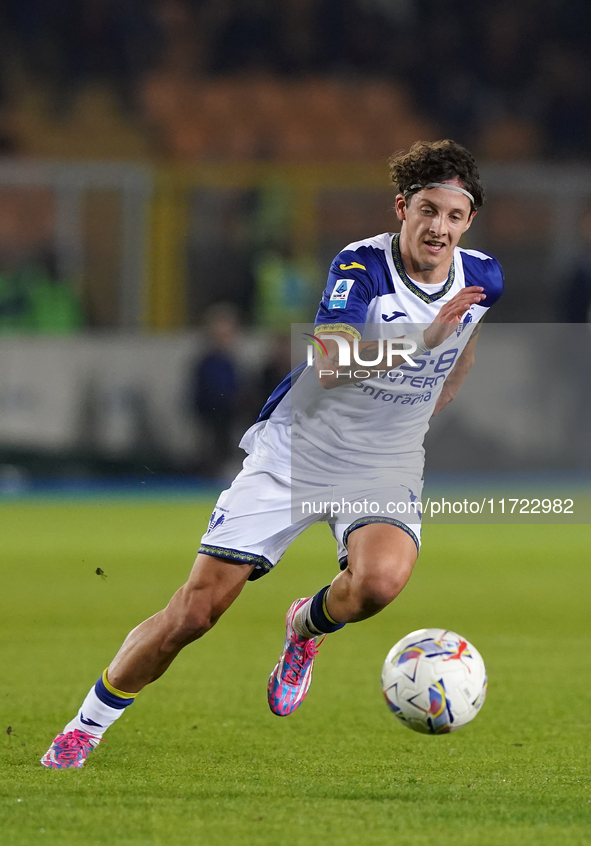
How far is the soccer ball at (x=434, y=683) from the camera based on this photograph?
14.0 feet

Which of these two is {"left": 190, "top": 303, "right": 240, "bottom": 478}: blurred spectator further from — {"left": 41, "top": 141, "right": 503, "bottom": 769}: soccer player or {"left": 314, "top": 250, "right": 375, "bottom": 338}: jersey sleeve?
{"left": 314, "top": 250, "right": 375, "bottom": 338}: jersey sleeve

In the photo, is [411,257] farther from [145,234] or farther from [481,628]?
[145,234]

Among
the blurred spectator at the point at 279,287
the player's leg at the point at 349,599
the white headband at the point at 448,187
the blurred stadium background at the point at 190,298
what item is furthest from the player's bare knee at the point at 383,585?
the blurred spectator at the point at 279,287

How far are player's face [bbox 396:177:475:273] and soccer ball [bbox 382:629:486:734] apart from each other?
1406mm

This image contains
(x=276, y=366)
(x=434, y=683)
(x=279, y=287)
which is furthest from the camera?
(x=279, y=287)

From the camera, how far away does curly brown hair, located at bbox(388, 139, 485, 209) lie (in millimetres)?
4730

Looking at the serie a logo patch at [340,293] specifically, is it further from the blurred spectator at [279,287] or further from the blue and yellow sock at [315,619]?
the blurred spectator at [279,287]

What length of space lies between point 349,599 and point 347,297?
3.72ft

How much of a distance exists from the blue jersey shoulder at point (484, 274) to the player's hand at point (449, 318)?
0.40 m

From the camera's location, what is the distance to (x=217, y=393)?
1561 centimetres

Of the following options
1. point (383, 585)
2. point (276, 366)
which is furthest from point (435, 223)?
point (276, 366)

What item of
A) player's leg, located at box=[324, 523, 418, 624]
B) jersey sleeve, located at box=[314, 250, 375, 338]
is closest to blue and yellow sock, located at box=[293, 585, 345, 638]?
player's leg, located at box=[324, 523, 418, 624]

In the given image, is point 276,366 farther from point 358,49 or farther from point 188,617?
point 188,617

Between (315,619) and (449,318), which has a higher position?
(449,318)
